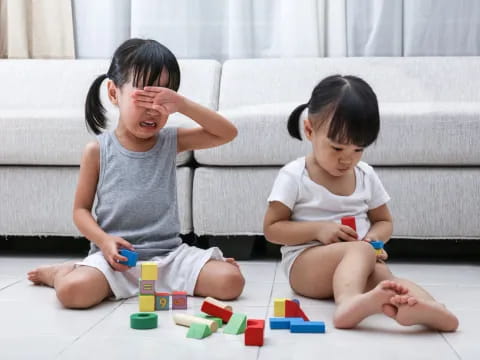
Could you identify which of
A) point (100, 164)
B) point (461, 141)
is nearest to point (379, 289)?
point (100, 164)

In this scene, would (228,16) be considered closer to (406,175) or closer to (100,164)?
(406,175)

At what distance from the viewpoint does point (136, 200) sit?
1.60m

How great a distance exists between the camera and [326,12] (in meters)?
2.80

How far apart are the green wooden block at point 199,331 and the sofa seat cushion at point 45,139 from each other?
0.88 m

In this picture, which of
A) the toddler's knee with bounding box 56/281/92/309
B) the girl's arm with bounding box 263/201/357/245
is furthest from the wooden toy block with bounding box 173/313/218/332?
the girl's arm with bounding box 263/201/357/245

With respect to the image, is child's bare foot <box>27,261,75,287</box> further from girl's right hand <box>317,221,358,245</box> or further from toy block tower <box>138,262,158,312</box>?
girl's right hand <box>317,221,358,245</box>

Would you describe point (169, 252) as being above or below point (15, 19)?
below

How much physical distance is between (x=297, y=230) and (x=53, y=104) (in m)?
1.21

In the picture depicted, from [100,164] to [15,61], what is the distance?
1.13 m

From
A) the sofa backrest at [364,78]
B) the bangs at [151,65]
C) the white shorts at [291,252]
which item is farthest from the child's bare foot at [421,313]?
the sofa backrest at [364,78]

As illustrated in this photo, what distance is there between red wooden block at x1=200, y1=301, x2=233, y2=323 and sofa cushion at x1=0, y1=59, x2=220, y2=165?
0.78m

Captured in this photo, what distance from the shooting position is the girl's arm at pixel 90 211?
149cm

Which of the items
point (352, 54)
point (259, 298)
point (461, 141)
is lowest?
point (259, 298)

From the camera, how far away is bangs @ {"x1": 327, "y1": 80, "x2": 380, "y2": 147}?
1410 millimetres
